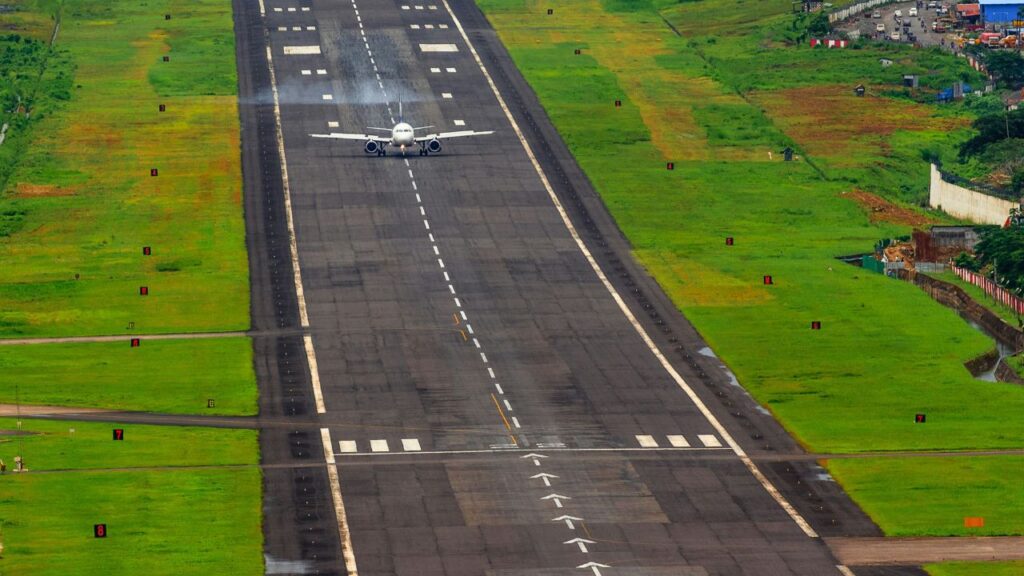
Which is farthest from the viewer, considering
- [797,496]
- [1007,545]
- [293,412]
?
[293,412]

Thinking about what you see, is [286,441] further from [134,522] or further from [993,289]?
[993,289]

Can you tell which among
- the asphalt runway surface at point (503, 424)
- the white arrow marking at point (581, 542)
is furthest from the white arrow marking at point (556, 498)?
the white arrow marking at point (581, 542)

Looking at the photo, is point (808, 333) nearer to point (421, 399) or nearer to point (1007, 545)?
point (421, 399)

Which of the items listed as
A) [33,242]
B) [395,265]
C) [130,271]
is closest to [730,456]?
[395,265]

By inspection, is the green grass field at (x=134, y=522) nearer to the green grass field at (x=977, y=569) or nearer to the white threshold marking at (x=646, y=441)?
the white threshold marking at (x=646, y=441)

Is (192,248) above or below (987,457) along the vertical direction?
below

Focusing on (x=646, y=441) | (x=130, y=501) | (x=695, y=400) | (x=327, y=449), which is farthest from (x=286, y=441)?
(x=695, y=400)
